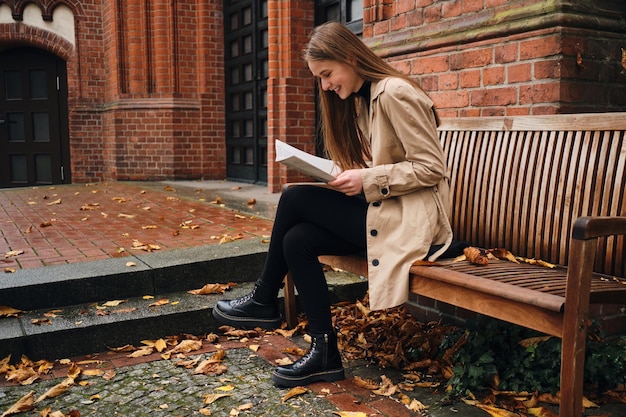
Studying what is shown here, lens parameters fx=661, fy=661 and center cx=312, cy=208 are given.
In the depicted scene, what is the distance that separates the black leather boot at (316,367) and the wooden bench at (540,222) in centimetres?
37

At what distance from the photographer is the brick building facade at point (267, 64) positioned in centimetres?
334

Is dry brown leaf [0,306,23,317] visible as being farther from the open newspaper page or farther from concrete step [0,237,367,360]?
the open newspaper page

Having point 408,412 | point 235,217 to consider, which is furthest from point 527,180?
point 235,217

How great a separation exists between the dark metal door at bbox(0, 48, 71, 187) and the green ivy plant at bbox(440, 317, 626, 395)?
10.7 m

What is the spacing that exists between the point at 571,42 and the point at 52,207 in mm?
5343

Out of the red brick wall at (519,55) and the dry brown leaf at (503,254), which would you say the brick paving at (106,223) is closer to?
the red brick wall at (519,55)

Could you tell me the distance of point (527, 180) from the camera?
118 inches

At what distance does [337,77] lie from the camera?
2855mm

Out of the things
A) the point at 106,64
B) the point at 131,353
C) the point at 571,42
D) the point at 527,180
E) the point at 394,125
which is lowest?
the point at 131,353

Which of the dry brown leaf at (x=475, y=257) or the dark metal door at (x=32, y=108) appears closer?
the dry brown leaf at (x=475, y=257)

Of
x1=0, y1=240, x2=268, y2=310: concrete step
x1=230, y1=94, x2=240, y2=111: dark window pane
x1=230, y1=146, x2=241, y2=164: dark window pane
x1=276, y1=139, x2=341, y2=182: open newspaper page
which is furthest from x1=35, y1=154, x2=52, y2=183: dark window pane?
x1=276, y1=139, x2=341, y2=182: open newspaper page

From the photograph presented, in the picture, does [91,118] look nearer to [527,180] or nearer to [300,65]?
[300,65]

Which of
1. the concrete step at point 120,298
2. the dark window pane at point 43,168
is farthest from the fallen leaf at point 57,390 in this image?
the dark window pane at point 43,168

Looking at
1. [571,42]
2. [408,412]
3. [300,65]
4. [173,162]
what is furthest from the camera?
[173,162]
